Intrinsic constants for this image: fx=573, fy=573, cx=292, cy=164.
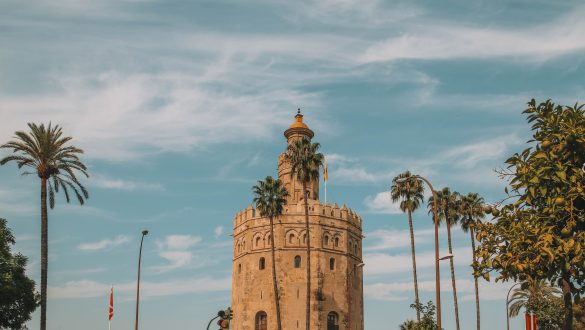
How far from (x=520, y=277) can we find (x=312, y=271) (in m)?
35.8

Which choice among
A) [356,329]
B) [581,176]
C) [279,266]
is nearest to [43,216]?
[279,266]

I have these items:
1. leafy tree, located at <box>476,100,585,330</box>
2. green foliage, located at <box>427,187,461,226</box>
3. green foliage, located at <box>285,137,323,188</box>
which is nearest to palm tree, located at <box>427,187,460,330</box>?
green foliage, located at <box>427,187,461,226</box>

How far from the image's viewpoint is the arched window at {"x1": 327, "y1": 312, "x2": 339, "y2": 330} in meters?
55.5

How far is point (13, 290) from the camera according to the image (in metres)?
33.6

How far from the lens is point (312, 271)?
2203 inches

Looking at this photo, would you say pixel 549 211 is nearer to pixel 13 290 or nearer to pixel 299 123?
pixel 13 290

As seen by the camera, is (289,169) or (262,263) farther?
(289,169)

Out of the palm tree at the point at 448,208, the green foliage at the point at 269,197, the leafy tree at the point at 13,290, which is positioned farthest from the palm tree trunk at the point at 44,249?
the palm tree at the point at 448,208

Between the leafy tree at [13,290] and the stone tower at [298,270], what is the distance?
24.1m

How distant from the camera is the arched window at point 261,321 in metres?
55.7

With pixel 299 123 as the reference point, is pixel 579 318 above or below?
below

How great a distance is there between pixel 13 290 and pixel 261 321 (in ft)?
89.0

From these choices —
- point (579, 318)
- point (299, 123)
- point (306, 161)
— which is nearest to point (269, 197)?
point (306, 161)

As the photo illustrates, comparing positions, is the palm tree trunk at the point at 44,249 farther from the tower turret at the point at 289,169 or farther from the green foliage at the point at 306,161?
the tower turret at the point at 289,169
